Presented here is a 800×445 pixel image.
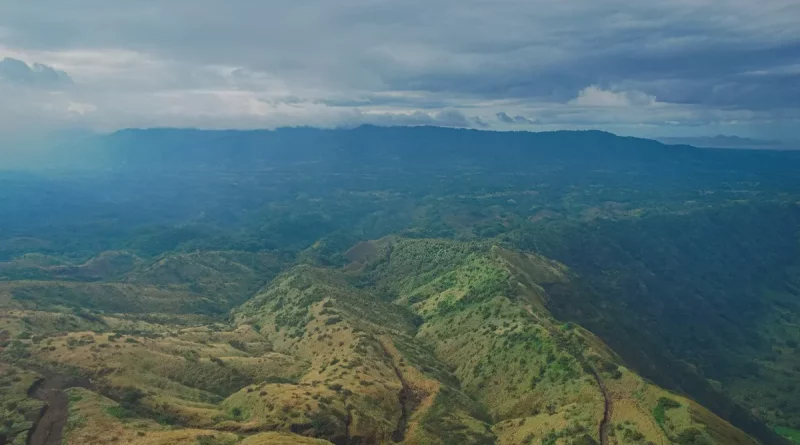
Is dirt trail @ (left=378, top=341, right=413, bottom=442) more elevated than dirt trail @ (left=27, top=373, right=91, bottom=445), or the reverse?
dirt trail @ (left=27, top=373, right=91, bottom=445)

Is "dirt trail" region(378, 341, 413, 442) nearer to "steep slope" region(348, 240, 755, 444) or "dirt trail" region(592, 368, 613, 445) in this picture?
"steep slope" region(348, 240, 755, 444)

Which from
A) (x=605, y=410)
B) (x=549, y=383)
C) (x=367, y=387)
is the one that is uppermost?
→ (x=605, y=410)

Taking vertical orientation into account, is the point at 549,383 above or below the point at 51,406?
below

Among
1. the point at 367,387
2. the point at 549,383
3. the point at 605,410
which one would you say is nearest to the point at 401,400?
the point at 367,387

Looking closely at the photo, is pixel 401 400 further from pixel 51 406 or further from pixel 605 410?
pixel 51 406

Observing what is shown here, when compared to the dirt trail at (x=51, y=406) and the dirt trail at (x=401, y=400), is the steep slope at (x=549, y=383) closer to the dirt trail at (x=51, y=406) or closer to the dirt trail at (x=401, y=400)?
the dirt trail at (x=401, y=400)

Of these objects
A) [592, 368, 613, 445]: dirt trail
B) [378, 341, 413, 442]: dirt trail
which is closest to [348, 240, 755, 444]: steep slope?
[592, 368, 613, 445]: dirt trail

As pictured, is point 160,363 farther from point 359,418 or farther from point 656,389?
point 656,389

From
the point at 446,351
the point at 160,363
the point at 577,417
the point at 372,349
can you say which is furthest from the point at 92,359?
the point at 577,417
